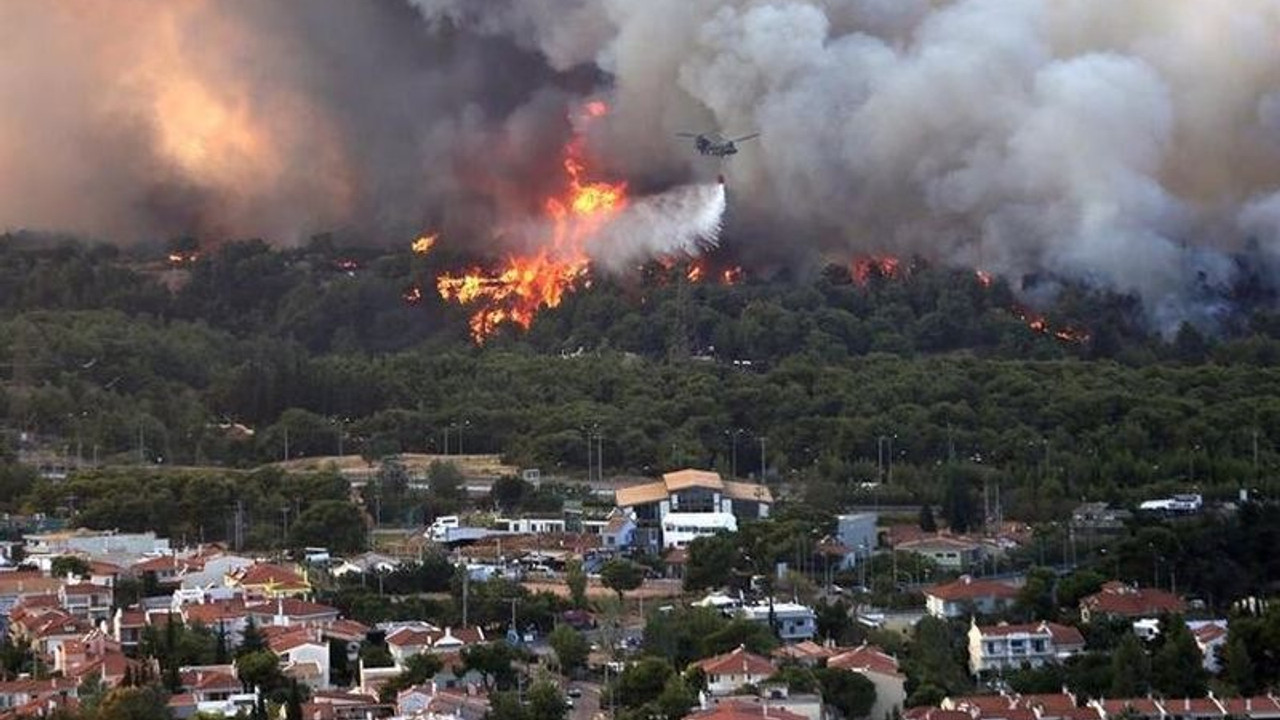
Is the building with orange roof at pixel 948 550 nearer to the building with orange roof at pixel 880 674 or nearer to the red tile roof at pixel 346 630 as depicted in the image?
the building with orange roof at pixel 880 674

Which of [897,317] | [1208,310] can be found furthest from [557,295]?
[1208,310]

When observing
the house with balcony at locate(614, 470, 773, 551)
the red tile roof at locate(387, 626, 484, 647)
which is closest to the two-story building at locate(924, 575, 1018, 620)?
the red tile roof at locate(387, 626, 484, 647)

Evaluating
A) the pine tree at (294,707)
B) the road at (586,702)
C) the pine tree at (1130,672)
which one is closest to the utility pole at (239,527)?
the road at (586,702)

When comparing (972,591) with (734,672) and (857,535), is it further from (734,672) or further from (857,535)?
(734,672)

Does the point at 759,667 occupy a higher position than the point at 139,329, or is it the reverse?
the point at 139,329

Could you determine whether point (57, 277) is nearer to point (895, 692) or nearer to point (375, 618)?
point (375, 618)
